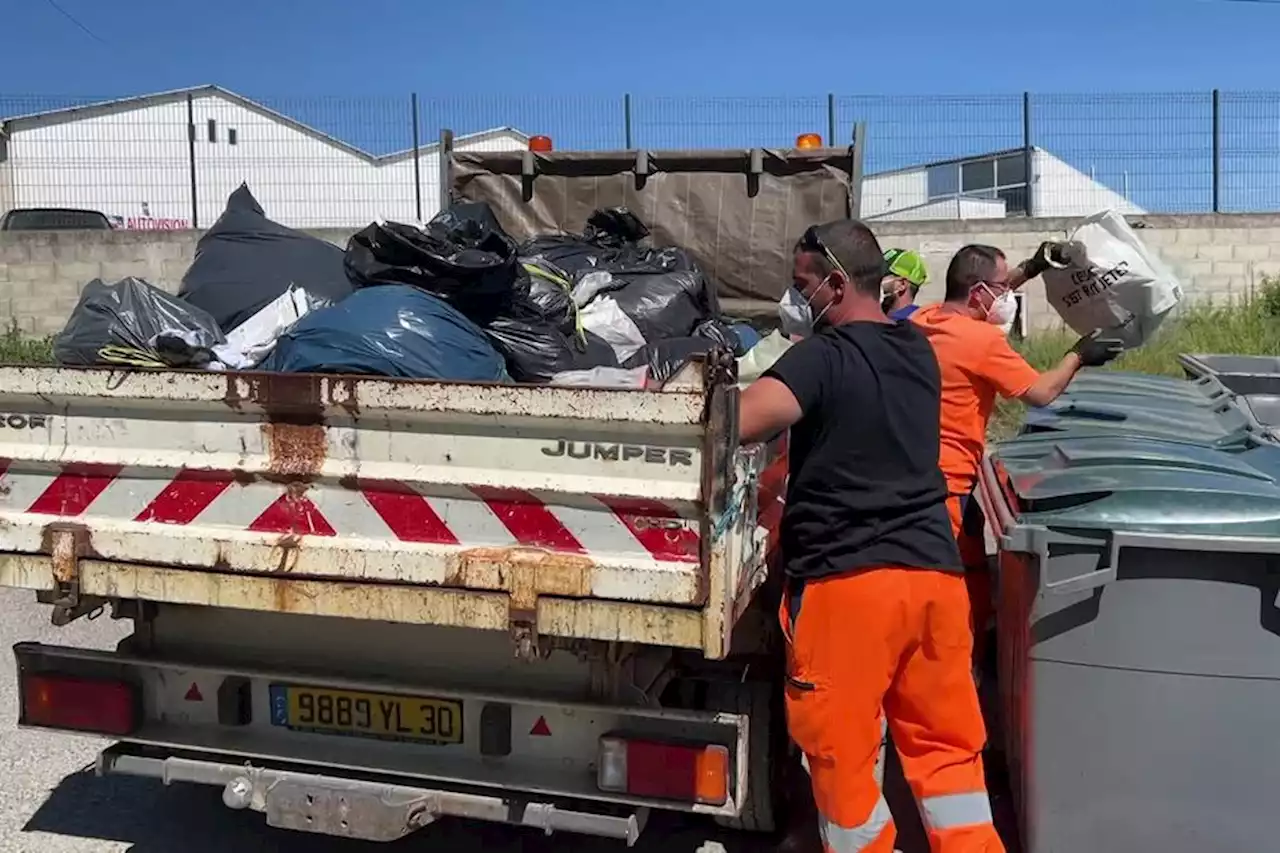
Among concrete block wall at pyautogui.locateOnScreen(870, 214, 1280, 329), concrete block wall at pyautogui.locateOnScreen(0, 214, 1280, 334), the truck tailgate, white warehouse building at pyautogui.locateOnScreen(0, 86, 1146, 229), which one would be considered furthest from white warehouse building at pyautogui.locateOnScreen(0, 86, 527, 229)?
the truck tailgate

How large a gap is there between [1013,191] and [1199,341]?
4.12 meters

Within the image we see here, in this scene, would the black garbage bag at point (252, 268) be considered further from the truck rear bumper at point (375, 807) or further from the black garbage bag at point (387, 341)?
the truck rear bumper at point (375, 807)

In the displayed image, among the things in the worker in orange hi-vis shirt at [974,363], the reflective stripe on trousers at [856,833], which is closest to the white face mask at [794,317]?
the worker in orange hi-vis shirt at [974,363]

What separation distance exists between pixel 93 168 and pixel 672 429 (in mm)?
13610

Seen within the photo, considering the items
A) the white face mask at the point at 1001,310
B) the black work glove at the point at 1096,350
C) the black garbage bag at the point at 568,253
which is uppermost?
the black garbage bag at the point at 568,253

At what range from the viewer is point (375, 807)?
296cm

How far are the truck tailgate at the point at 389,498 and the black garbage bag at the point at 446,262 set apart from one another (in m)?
0.81

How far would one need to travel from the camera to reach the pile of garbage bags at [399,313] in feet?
10.2

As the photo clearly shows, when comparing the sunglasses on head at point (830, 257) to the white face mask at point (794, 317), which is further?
the white face mask at point (794, 317)

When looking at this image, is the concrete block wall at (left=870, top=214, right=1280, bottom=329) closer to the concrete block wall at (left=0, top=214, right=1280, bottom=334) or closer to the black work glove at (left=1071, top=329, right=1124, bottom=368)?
the concrete block wall at (left=0, top=214, right=1280, bottom=334)

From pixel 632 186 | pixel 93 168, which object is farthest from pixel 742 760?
pixel 93 168

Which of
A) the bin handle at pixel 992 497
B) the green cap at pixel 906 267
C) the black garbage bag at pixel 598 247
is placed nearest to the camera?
the bin handle at pixel 992 497

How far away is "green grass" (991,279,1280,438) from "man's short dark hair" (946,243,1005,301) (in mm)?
5047

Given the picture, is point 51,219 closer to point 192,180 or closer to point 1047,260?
point 192,180
